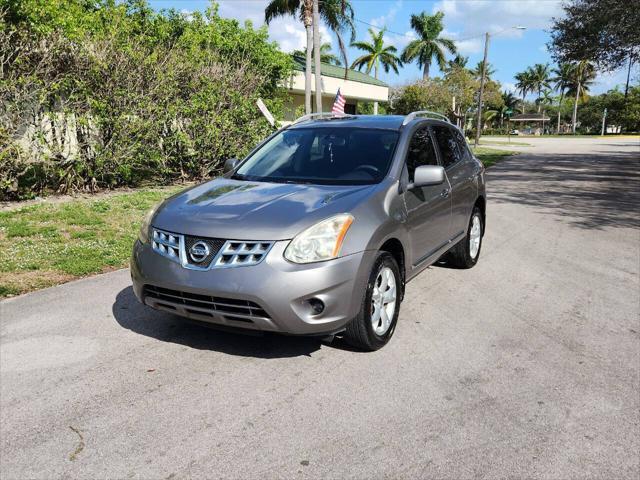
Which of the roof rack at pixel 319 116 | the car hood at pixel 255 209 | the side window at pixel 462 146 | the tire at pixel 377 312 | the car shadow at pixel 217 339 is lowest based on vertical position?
the car shadow at pixel 217 339

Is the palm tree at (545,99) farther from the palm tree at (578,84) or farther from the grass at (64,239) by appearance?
the grass at (64,239)

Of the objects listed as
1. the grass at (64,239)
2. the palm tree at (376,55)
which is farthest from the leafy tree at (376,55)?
the grass at (64,239)

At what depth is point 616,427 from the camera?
3.05 metres

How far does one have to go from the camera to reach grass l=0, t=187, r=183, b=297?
586 cm

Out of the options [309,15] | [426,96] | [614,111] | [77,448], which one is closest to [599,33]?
[309,15]

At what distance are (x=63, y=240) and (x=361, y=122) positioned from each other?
4512 millimetres

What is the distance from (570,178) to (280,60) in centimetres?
1105

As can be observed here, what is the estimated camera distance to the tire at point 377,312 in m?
3.68

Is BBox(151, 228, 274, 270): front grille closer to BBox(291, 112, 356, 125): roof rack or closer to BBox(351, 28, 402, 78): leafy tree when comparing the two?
BBox(291, 112, 356, 125): roof rack

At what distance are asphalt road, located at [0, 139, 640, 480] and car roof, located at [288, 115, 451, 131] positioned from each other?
1650 mm

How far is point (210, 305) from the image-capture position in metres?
3.48

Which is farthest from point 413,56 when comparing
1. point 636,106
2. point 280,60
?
point 280,60

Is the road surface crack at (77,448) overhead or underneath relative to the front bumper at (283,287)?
underneath

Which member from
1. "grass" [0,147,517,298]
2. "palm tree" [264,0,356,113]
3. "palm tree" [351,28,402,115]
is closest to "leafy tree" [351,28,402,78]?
"palm tree" [351,28,402,115]
